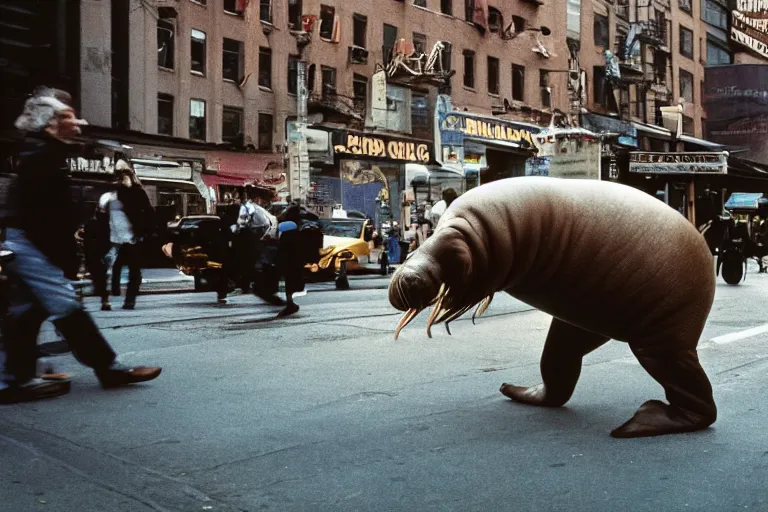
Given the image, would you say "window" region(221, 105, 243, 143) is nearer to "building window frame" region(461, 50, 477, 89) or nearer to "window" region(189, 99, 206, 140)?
"window" region(189, 99, 206, 140)

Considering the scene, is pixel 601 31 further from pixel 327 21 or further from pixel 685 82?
pixel 327 21

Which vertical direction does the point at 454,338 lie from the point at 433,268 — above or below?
below

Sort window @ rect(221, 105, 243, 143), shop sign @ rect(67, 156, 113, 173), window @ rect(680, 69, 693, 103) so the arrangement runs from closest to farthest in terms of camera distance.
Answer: shop sign @ rect(67, 156, 113, 173)
window @ rect(221, 105, 243, 143)
window @ rect(680, 69, 693, 103)

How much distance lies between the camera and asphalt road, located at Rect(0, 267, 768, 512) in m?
3.41

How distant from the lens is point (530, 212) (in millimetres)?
4141

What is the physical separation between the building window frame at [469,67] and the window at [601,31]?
10.2m

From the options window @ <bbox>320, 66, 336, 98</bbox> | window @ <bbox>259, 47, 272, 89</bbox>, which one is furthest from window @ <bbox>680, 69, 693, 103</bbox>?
window @ <bbox>259, 47, 272, 89</bbox>

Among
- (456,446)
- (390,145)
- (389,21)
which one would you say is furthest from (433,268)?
(389,21)

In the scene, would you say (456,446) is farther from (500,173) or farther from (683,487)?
(500,173)

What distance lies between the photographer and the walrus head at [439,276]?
3881 millimetres

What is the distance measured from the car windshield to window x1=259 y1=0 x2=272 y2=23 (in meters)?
15.5

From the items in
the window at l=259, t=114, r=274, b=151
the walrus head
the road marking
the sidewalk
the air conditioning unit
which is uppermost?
the air conditioning unit

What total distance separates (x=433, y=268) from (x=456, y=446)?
810 mm

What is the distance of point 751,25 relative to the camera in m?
69.9
